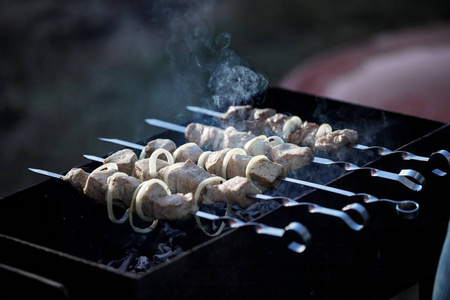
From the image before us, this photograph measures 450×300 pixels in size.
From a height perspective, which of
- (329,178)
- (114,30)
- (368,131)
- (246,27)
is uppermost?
(246,27)

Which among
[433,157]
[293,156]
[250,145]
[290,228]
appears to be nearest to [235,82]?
[250,145]

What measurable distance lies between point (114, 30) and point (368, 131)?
592cm

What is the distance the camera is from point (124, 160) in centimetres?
284

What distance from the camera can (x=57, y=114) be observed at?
7312 mm

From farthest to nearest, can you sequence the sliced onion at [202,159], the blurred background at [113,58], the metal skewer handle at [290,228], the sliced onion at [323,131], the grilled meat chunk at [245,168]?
the blurred background at [113,58] → the sliced onion at [323,131] → the sliced onion at [202,159] → the grilled meat chunk at [245,168] → the metal skewer handle at [290,228]

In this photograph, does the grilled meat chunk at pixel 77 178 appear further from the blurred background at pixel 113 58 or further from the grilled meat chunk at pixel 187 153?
the blurred background at pixel 113 58

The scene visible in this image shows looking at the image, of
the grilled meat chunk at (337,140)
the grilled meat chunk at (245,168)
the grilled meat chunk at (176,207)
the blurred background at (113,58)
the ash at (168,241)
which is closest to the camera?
the grilled meat chunk at (176,207)

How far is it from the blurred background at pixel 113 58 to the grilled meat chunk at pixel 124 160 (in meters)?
2.77

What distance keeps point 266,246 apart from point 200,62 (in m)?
4.80

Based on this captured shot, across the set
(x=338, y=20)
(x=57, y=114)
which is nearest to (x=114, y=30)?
(x=57, y=114)

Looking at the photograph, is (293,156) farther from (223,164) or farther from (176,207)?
(176,207)

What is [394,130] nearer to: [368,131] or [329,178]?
[368,131]

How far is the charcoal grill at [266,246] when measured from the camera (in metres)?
2.06

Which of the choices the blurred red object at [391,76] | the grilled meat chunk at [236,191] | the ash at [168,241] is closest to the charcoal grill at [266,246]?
the ash at [168,241]
